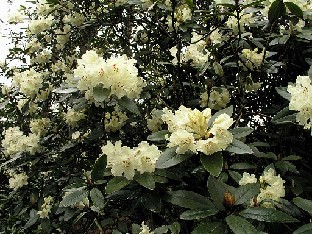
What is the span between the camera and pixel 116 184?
4.75 feet

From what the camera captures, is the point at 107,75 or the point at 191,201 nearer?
the point at 191,201

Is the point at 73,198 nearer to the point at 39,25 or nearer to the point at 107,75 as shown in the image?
the point at 107,75

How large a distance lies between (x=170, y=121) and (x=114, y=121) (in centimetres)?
85

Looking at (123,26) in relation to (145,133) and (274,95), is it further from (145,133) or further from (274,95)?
(274,95)

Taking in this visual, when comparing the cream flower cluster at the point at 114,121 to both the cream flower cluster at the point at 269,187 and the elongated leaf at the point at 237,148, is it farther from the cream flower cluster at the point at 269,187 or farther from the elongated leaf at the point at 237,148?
the elongated leaf at the point at 237,148

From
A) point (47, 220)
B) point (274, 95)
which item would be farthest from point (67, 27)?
point (274, 95)

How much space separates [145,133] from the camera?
265 cm

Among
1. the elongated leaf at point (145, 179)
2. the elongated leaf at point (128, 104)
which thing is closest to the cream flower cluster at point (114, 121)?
the elongated leaf at point (128, 104)

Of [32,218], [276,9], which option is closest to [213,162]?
[276,9]

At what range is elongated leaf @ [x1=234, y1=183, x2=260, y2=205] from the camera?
4.14 ft

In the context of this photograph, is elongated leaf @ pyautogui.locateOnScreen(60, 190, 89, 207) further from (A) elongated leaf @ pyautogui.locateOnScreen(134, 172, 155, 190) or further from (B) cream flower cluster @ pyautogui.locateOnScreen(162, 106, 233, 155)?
→ (B) cream flower cluster @ pyautogui.locateOnScreen(162, 106, 233, 155)

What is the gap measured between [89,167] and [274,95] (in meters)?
1.32

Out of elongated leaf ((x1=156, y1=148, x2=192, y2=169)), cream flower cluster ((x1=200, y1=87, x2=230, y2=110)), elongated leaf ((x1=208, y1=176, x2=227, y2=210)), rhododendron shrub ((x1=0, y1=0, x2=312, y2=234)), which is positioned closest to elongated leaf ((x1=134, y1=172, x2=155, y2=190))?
rhododendron shrub ((x1=0, y1=0, x2=312, y2=234))

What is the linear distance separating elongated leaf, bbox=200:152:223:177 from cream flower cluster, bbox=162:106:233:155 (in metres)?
0.02
